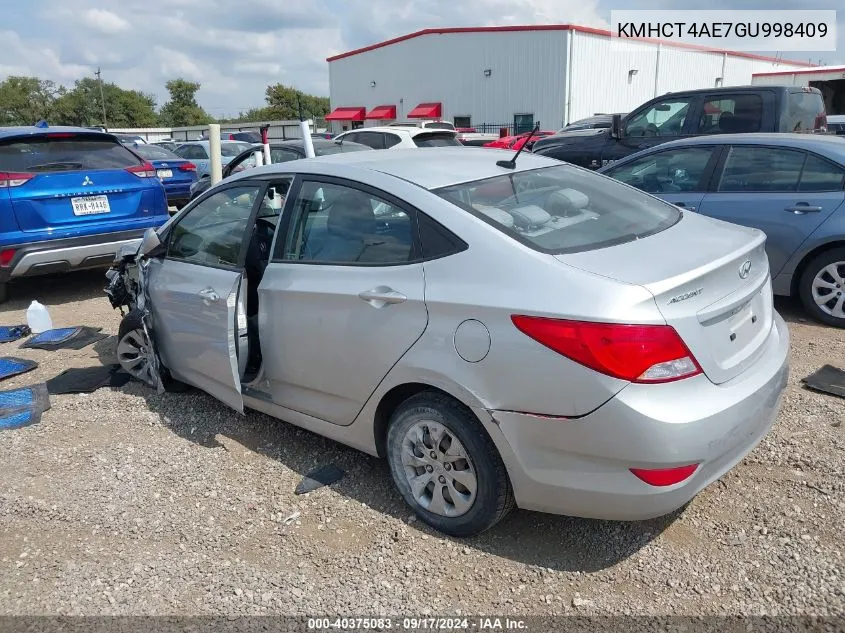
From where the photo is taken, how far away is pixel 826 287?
5.32 meters

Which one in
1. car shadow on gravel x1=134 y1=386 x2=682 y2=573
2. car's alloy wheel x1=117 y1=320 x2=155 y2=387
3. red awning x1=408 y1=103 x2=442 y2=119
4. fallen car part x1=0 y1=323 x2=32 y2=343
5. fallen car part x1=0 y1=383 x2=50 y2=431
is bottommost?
car shadow on gravel x1=134 y1=386 x2=682 y2=573

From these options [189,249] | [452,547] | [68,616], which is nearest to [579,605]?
[452,547]

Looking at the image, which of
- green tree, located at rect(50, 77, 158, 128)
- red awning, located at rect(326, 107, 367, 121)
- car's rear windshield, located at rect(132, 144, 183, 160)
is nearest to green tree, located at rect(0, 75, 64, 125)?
green tree, located at rect(50, 77, 158, 128)

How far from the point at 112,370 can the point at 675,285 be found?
4176 millimetres

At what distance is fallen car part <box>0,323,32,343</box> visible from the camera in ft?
19.6

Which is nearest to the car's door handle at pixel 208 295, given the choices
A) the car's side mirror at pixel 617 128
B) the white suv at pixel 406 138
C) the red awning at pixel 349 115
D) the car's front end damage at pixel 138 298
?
the car's front end damage at pixel 138 298

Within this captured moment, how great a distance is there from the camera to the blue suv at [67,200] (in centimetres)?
629

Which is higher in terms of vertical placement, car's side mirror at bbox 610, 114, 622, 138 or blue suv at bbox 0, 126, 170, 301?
car's side mirror at bbox 610, 114, 622, 138

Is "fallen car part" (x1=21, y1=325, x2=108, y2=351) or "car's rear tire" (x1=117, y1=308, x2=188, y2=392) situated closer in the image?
"car's rear tire" (x1=117, y1=308, x2=188, y2=392)

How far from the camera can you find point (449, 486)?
291 centimetres

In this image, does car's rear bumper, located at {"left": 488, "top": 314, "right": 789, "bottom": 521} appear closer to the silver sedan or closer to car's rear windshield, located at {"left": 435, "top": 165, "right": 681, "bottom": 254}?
the silver sedan

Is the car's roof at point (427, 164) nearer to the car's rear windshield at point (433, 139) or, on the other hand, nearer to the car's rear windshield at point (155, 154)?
the car's rear windshield at point (433, 139)

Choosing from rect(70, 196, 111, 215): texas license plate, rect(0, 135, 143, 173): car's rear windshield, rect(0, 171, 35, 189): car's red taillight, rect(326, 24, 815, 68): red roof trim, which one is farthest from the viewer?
rect(326, 24, 815, 68): red roof trim

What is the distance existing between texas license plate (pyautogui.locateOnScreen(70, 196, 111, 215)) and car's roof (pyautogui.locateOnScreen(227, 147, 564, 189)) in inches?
141
